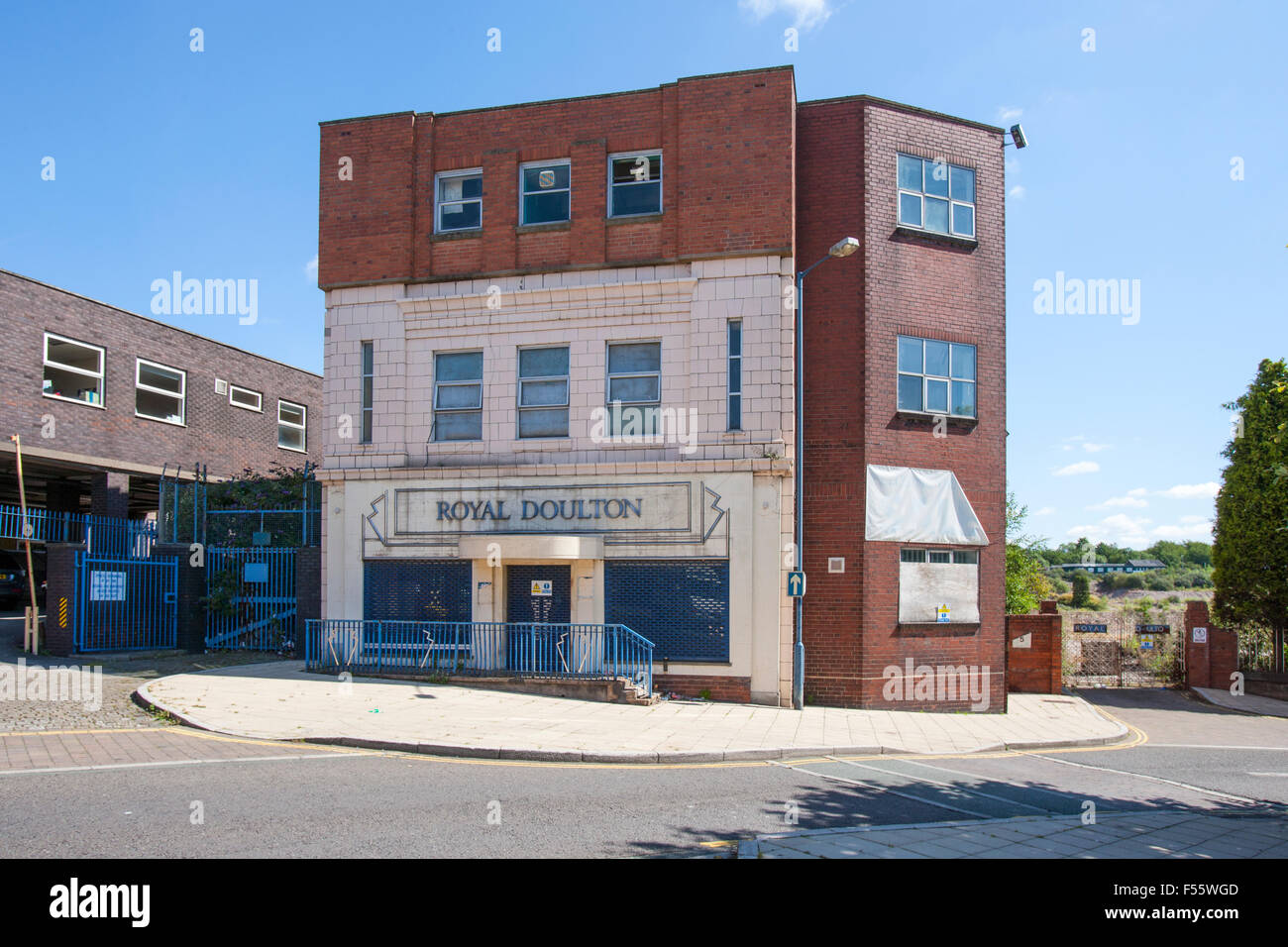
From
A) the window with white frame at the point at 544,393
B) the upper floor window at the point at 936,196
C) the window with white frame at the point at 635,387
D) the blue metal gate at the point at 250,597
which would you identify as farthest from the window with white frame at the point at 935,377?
the blue metal gate at the point at 250,597

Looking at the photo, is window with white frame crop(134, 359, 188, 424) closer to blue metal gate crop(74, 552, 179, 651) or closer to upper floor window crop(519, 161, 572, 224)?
blue metal gate crop(74, 552, 179, 651)

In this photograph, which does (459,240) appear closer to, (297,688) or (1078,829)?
(297,688)

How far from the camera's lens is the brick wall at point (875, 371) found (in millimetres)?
17391

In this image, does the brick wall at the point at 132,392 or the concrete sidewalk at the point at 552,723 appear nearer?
the concrete sidewalk at the point at 552,723

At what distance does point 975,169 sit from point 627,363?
815 cm

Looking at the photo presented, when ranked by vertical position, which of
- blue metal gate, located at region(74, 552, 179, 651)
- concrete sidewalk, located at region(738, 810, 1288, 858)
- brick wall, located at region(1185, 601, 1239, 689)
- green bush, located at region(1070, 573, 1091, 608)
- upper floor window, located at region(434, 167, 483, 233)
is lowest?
green bush, located at region(1070, 573, 1091, 608)

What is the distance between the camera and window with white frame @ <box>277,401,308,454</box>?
3197 centimetres

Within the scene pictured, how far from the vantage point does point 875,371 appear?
17.8 m

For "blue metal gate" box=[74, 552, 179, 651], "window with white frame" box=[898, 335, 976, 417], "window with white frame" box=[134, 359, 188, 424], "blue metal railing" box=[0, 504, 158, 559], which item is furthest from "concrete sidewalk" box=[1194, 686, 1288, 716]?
"window with white frame" box=[134, 359, 188, 424]

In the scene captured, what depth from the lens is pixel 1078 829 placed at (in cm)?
779

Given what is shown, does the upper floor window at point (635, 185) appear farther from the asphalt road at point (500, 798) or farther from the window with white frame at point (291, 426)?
the window with white frame at point (291, 426)

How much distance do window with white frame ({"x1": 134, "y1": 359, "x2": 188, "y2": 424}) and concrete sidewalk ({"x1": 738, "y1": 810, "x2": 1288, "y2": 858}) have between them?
24.8m

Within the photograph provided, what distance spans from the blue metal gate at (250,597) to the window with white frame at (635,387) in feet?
26.1
